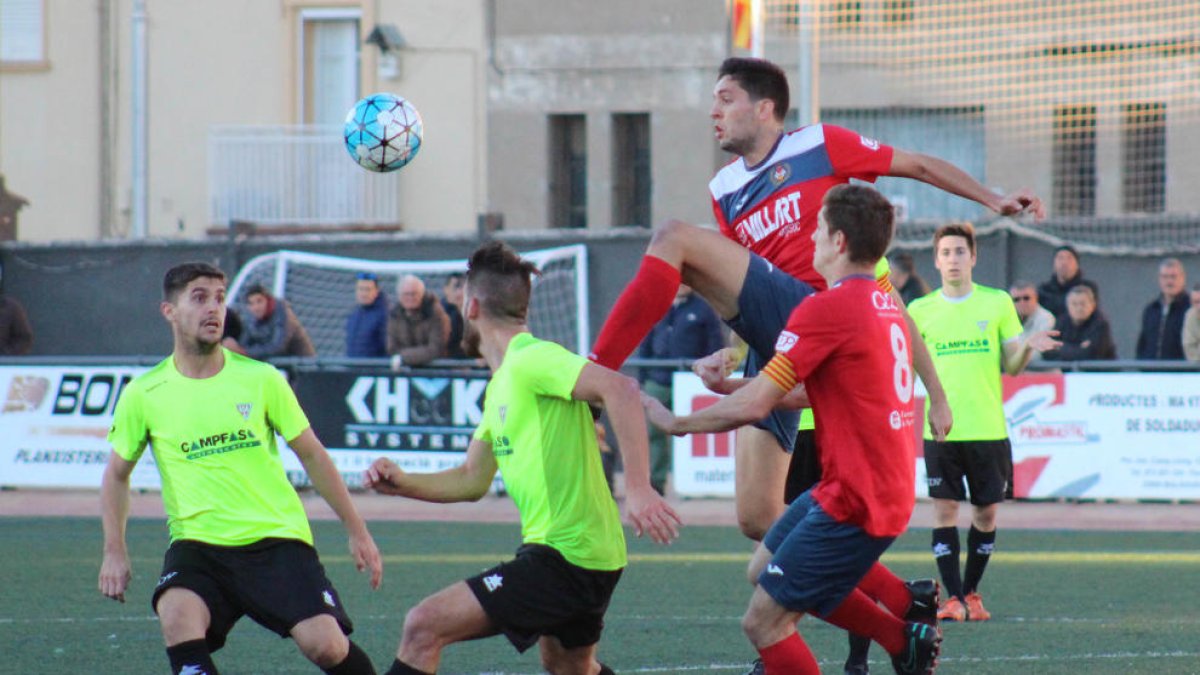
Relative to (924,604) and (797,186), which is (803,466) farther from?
(797,186)

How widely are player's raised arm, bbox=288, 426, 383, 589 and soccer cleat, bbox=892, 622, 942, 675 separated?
74.3 inches

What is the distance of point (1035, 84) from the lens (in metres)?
21.1

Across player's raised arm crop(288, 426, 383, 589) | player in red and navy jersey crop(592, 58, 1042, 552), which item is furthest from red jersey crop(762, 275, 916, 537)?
player's raised arm crop(288, 426, 383, 589)

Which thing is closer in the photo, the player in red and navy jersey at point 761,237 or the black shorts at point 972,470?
the player in red and navy jersey at point 761,237

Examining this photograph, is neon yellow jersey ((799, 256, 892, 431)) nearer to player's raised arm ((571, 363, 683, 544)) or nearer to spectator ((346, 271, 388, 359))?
player's raised arm ((571, 363, 683, 544))

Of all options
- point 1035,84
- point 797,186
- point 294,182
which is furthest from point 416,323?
point 797,186

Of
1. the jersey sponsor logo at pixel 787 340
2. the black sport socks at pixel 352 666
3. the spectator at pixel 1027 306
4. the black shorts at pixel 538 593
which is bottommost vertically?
the black sport socks at pixel 352 666

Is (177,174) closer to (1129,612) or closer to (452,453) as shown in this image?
(452,453)

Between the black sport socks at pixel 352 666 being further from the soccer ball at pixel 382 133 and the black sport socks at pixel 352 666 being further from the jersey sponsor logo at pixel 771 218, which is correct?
the soccer ball at pixel 382 133

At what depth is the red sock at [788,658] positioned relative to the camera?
618 cm

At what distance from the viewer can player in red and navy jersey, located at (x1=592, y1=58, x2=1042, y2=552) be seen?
653 cm

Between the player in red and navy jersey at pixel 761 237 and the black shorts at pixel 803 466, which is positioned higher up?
the player in red and navy jersey at pixel 761 237

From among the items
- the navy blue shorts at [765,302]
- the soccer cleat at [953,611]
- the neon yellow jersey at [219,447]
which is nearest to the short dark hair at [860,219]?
the navy blue shorts at [765,302]

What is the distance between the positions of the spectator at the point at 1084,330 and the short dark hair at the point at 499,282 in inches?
390
